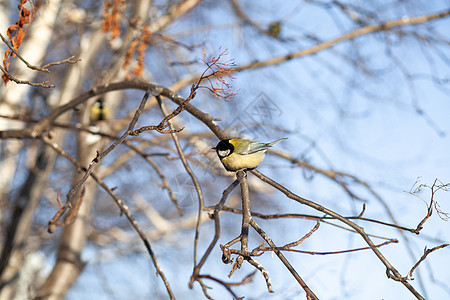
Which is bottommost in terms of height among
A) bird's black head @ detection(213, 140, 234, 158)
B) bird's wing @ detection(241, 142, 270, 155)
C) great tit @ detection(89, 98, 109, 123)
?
bird's black head @ detection(213, 140, 234, 158)

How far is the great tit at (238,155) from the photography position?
1.51 m

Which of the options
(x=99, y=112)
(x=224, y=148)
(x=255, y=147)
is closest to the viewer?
(x=224, y=148)

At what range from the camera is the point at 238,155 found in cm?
156

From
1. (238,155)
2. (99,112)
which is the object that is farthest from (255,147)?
(99,112)

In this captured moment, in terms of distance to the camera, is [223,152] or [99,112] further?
[99,112]

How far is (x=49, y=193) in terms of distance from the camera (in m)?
6.63

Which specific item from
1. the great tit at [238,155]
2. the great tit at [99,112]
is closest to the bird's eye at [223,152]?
the great tit at [238,155]

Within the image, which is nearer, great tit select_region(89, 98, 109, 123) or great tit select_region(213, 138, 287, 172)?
great tit select_region(213, 138, 287, 172)

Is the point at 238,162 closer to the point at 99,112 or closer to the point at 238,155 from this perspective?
the point at 238,155

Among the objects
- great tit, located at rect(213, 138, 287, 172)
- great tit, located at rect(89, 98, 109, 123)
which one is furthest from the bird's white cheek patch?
great tit, located at rect(89, 98, 109, 123)

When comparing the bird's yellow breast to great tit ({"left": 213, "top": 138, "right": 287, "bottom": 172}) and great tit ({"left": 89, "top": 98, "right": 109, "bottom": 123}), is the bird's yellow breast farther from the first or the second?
great tit ({"left": 89, "top": 98, "right": 109, "bottom": 123})

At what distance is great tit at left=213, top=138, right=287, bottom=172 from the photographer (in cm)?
151

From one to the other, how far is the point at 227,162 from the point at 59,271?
2145mm

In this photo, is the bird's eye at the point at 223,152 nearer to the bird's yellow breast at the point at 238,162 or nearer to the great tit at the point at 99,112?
the bird's yellow breast at the point at 238,162
